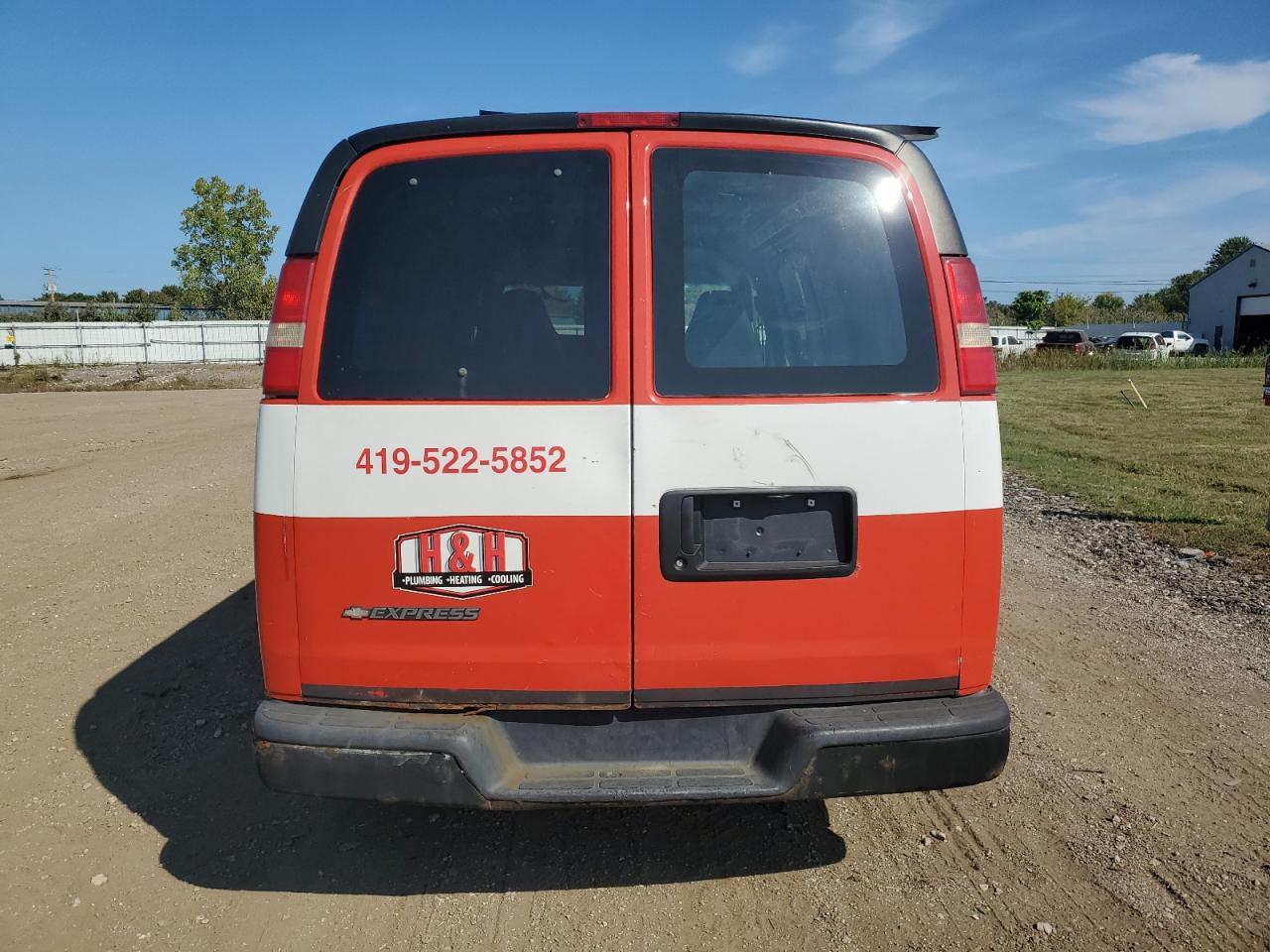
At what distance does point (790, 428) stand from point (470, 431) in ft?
2.89

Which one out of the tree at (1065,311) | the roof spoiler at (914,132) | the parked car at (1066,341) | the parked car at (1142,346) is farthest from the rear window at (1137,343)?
the roof spoiler at (914,132)

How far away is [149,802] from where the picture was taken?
3.53m

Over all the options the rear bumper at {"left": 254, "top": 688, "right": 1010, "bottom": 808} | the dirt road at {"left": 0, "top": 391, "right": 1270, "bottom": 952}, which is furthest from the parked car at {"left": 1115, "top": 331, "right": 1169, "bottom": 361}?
the rear bumper at {"left": 254, "top": 688, "right": 1010, "bottom": 808}

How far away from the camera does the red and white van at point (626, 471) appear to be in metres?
2.53

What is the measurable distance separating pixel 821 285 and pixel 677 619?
105 cm

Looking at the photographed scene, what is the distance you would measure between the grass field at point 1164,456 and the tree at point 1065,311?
52.9 m

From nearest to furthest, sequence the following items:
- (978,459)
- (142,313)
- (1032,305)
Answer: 1. (978,459)
2. (142,313)
3. (1032,305)

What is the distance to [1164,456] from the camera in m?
12.2

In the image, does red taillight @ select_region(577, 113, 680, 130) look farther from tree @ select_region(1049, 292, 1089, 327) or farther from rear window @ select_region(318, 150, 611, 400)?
tree @ select_region(1049, 292, 1089, 327)

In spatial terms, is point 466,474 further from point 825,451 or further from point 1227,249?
point 1227,249

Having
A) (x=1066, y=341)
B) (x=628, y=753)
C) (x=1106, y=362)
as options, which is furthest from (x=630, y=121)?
(x=1066, y=341)

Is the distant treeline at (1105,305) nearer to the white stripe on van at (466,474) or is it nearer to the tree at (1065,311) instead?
the tree at (1065,311)

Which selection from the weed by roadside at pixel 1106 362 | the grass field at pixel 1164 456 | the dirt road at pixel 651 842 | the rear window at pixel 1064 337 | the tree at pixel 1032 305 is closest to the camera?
the dirt road at pixel 651 842

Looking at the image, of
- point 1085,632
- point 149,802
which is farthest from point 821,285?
point 1085,632
